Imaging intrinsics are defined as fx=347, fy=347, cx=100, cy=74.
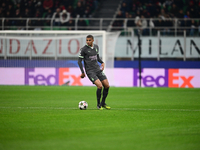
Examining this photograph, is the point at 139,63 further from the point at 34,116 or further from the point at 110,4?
the point at 34,116

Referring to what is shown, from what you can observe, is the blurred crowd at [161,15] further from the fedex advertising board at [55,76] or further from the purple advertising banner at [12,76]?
the purple advertising banner at [12,76]

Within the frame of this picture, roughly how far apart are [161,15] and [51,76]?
8.32 m

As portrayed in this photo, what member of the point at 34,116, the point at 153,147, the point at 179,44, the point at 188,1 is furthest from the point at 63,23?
the point at 153,147

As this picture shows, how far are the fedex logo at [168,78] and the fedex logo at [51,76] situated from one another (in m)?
3.55

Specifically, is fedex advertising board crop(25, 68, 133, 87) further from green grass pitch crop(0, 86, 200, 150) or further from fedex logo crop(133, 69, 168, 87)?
green grass pitch crop(0, 86, 200, 150)

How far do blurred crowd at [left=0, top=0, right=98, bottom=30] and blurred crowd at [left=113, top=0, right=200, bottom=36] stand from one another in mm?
2492

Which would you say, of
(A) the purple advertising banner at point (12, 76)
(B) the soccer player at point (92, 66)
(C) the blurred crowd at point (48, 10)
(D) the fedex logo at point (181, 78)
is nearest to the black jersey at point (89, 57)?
(B) the soccer player at point (92, 66)

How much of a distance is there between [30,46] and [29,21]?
2.71 m

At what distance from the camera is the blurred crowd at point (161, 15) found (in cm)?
2080

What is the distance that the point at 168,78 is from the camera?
19.7m

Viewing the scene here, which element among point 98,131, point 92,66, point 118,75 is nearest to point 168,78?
point 118,75

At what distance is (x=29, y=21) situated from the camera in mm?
20891

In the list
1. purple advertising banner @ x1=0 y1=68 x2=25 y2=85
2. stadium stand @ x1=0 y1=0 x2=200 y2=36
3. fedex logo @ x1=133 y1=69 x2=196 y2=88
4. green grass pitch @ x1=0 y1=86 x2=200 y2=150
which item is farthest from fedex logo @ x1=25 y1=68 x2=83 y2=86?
green grass pitch @ x1=0 y1=86 x2=200 y2=150

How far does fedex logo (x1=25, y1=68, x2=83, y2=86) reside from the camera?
1941 cm
